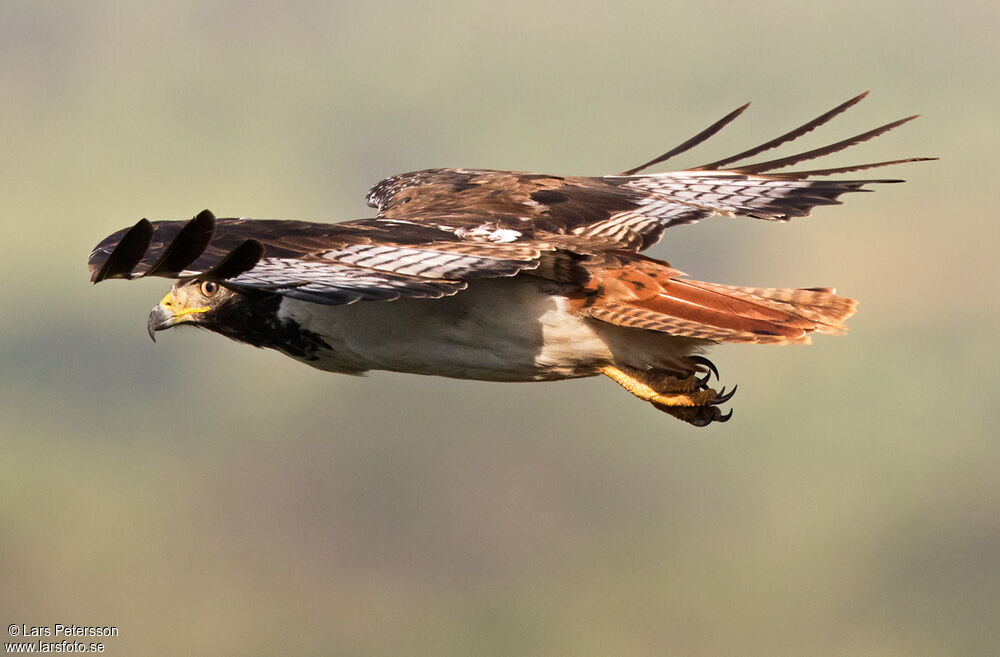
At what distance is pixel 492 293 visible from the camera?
29.0 feet

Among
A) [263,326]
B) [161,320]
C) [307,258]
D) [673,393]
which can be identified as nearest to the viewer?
[307,258]

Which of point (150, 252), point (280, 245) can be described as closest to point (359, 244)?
point (280, 245)

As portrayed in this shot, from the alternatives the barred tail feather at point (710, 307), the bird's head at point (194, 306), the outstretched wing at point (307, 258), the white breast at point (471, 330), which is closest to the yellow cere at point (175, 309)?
the bird's head at point (194, 306)

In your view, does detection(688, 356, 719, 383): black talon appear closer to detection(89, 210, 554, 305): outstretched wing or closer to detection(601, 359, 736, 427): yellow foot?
detection(601, 359, 736, 427): yellow foot

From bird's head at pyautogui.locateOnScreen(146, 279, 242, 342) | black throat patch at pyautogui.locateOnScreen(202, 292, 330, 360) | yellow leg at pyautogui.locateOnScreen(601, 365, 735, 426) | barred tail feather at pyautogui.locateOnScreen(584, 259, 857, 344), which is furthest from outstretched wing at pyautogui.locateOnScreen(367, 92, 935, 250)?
bird's head at pyautogui.locateOnScreen(146, 279, 242, 342)

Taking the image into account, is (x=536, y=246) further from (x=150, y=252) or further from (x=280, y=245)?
(x=150, y=252)

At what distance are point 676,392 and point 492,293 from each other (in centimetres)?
157

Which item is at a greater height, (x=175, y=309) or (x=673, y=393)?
(x=175, y=309)

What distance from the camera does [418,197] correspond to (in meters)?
11.1

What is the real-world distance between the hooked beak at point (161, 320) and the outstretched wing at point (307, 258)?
1.64m

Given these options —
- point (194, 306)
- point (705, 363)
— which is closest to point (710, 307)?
point (705, 363)

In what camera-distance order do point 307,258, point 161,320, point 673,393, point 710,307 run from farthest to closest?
point 161,320 < point 673,393 < point 710,307 < point 307,258

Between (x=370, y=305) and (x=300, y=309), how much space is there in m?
0.52

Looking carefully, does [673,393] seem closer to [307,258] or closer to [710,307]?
[710,307]
